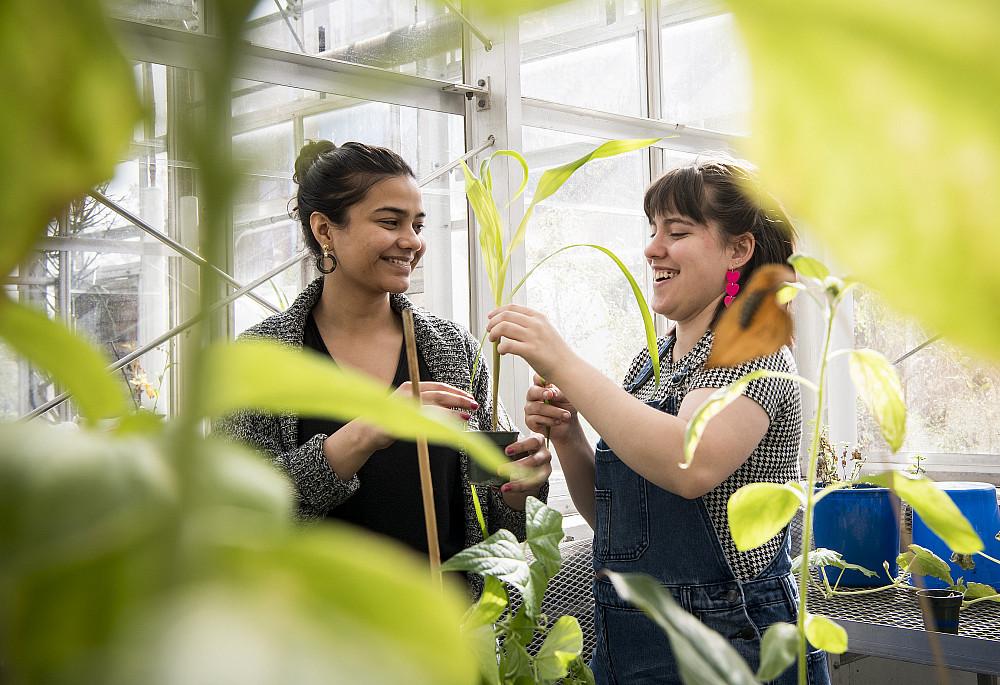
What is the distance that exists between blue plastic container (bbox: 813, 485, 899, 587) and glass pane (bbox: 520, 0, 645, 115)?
1.36 m

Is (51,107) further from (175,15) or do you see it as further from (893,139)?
(175,15)

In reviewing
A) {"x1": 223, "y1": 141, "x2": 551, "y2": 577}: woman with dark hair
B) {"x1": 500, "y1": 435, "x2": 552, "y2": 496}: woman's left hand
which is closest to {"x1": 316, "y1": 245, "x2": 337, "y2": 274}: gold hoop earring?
{"x1": 223, "y1": 141, "x2": 551, "y2": 577}: woman with dark hair

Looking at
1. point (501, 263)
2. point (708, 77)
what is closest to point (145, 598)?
point (501, 263)

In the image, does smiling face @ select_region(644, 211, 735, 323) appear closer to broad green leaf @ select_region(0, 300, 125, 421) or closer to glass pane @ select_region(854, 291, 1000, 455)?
broad green leaf @ select_region(0, 300, 125, 421)

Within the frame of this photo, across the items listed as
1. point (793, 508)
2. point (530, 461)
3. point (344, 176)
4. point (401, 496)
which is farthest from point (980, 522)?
point (793, 508)

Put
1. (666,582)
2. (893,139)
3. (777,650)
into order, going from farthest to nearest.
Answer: (666,582) → (777,650) → (893,139)

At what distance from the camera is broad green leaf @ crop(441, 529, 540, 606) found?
21.1 inches

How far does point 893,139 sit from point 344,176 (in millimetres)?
1369

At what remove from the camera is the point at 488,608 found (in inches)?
21.0

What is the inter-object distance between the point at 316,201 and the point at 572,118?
3.88ft

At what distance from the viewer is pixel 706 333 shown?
3.91 ft

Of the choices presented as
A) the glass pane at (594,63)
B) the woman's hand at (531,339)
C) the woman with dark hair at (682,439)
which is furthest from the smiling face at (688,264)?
the glass pane at (594,63)

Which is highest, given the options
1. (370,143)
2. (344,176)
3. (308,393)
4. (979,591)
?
(370,143)

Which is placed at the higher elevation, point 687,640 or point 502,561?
point 687,640
